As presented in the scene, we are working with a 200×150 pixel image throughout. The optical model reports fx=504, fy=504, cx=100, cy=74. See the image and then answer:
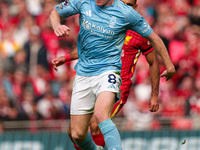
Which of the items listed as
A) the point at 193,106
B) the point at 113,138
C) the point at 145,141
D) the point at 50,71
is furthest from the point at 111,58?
the point at 50,71

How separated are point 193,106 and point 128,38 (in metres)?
4.29

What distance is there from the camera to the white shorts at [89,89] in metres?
6.41

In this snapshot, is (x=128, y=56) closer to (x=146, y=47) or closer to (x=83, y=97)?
(x=146, y=47)

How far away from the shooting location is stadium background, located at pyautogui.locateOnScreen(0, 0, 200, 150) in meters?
10.6

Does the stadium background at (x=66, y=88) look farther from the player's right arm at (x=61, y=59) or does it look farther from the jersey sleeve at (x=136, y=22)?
the jersey sleeve at (x=136, y=22)

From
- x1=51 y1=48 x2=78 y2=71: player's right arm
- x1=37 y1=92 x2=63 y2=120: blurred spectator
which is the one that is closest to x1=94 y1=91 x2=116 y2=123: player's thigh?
x1=51 y1=48 x2=78 y2=71: player's right arm

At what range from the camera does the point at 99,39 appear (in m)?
6.48

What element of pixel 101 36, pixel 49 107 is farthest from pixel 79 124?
pixel 49 107

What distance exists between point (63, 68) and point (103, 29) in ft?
23.3

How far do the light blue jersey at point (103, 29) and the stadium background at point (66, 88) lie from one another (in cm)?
407

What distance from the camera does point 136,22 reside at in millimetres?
6457

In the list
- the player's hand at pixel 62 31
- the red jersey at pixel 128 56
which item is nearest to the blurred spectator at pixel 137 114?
the red jersey at pixel 128 56

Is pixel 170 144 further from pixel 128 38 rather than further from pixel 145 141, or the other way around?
pixel 128 38

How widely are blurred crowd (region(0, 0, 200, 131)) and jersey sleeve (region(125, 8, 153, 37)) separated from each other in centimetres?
501
